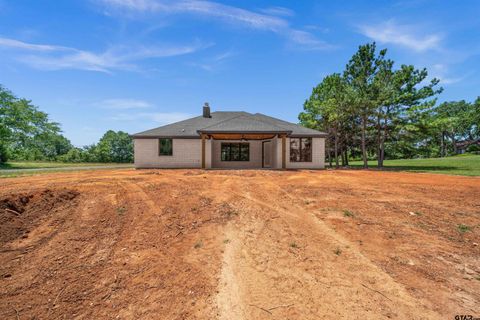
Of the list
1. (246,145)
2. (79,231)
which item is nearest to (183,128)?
(246,145)

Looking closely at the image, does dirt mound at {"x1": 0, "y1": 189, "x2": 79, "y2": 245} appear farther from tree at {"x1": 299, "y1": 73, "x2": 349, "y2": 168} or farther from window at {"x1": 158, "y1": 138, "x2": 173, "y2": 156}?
tree at {"x1": 299, "y1": 73, "x2": 349, "y2": 168}

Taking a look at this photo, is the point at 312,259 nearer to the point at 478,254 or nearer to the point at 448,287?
the point at 448,287

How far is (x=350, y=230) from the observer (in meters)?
4.88

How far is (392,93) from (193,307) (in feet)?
72.5

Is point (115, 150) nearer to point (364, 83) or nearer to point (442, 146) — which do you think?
point (364, 83)

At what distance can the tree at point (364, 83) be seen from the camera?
18.6 m

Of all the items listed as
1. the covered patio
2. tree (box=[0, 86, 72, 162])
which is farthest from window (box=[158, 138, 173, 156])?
tree (box=[0, 86, 72, 162])

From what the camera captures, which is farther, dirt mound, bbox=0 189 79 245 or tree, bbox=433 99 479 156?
tree, bbox=433 99 479 156

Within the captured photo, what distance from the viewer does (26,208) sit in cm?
607

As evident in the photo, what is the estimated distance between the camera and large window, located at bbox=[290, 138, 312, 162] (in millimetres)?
17297

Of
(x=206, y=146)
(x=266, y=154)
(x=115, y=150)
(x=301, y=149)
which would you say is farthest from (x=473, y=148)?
(x=115, y=150)

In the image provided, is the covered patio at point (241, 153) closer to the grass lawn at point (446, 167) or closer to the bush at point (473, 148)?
the grass lawn at point (446, 167)

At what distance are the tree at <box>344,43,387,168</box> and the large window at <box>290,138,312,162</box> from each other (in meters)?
5.77

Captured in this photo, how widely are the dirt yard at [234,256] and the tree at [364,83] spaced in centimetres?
1345
